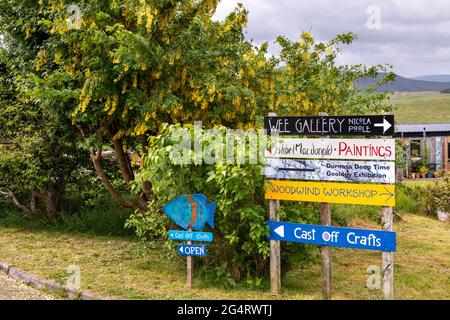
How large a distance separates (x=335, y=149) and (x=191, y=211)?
2.14 m

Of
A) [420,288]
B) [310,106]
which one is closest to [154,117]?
[310,106]

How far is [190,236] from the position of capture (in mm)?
7816

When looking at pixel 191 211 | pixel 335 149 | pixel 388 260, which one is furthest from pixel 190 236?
pixel 388 260

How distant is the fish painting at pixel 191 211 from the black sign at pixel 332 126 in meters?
1.33

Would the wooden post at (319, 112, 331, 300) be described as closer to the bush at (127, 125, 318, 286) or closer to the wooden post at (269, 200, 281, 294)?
the bush at (127, 125, 318, 286)

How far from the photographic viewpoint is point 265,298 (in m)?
7.23

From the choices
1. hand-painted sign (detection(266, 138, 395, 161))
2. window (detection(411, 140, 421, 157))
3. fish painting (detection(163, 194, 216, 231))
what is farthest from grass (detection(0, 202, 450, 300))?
window (detection(411, 140, 421, 157))

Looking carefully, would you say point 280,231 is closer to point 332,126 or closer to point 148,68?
point 332,126

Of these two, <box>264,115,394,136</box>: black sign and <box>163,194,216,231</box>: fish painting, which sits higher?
<box>264,115,394,136</box>: black sign

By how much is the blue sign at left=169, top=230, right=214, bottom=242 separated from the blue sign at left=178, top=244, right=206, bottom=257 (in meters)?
0.14

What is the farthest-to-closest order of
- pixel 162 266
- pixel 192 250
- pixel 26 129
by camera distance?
pixel 26 129 < pixel 162 266 < pixel 192 250

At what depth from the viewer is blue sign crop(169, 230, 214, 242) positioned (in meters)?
7.68

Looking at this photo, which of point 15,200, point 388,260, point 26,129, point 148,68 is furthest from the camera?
point 15,200
